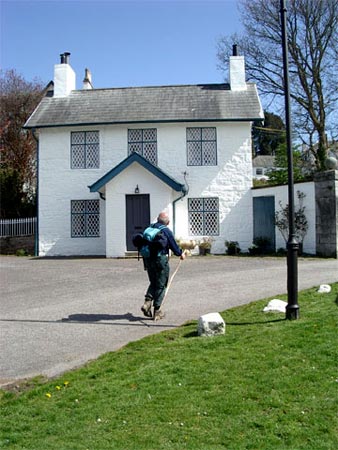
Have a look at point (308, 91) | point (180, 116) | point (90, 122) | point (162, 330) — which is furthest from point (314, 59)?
point (162, 330)

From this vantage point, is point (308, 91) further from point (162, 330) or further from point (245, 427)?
point (245, 427)

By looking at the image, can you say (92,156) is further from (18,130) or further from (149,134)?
(18,130)

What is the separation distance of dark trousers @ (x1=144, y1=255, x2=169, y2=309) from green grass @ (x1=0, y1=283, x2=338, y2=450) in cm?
173

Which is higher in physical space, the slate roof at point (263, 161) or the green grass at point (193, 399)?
the slate roof at point (263, 161)

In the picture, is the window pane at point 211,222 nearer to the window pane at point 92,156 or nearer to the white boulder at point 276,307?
the window pane at point 92,156

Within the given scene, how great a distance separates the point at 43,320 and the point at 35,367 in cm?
252

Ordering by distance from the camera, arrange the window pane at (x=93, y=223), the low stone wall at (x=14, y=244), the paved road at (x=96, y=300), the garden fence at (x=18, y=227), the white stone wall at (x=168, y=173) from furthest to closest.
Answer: the garden fence at (x=18, y=227) < the low stone wall at (x=14, y=244) < the window pane at (x=93, y=223) < the white stone wall at (x=168, y=173) < the paved road at (x=96, y=300)

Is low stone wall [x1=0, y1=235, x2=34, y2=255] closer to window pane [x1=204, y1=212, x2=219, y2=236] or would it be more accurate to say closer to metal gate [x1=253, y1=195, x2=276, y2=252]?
window pane [x1=204, y1=212, x2=219, y2=236]

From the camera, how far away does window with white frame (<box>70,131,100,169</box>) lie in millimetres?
22438

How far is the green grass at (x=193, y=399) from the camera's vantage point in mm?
4027

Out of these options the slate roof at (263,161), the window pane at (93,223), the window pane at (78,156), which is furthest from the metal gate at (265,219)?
the slate roof at (263,161)

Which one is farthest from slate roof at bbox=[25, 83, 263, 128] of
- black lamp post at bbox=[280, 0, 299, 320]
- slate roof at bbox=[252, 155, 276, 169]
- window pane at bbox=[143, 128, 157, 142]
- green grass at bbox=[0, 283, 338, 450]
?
slate roof at bbox=[252, 155, 276, 169]

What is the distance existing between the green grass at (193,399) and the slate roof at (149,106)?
16.4 meters

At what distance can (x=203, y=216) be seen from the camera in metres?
21.8
